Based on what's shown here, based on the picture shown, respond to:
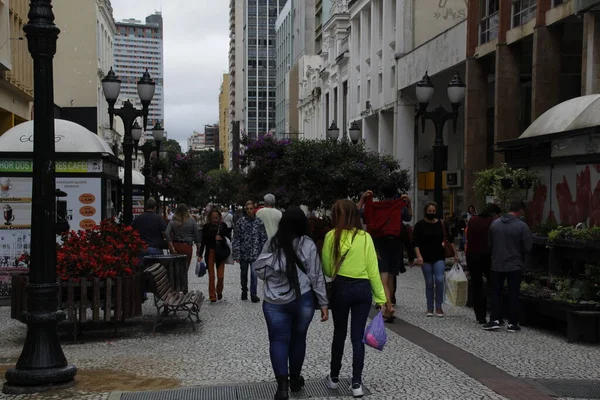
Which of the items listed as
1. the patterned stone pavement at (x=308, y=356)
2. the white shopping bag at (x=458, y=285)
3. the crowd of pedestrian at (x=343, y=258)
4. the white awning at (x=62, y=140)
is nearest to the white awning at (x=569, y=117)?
the crowd of pedestrian at (x=343, y=258)

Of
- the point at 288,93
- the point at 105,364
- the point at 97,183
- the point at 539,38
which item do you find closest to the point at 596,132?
the point at 105,364

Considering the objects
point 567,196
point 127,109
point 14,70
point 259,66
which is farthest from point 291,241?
point 259,66

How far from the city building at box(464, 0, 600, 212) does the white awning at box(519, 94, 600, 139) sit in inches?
0.9

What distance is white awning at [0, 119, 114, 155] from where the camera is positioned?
15.2 metres

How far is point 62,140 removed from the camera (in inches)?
611

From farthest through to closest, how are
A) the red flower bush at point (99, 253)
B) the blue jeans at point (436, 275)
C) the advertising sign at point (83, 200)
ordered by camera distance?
the advertising sign at point (83, 200) → the blue jeans at point (436, 275) → the red flower bush at point (99, 253)

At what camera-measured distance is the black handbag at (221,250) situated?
14852 millimetres

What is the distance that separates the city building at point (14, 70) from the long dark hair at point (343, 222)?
1780 centimetres

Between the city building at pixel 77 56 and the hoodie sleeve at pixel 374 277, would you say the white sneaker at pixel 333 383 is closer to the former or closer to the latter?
the hoodie sleeve at pixel 374 277

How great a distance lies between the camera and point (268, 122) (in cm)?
15738

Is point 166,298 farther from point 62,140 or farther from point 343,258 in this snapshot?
point 62,140

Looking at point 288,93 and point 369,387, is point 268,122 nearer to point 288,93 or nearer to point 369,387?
point 288,93

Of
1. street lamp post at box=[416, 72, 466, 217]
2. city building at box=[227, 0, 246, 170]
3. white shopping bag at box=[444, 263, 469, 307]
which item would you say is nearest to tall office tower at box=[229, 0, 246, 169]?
city building at box=[227, 0, 246, 170]

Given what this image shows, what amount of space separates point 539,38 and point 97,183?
1303 cm
